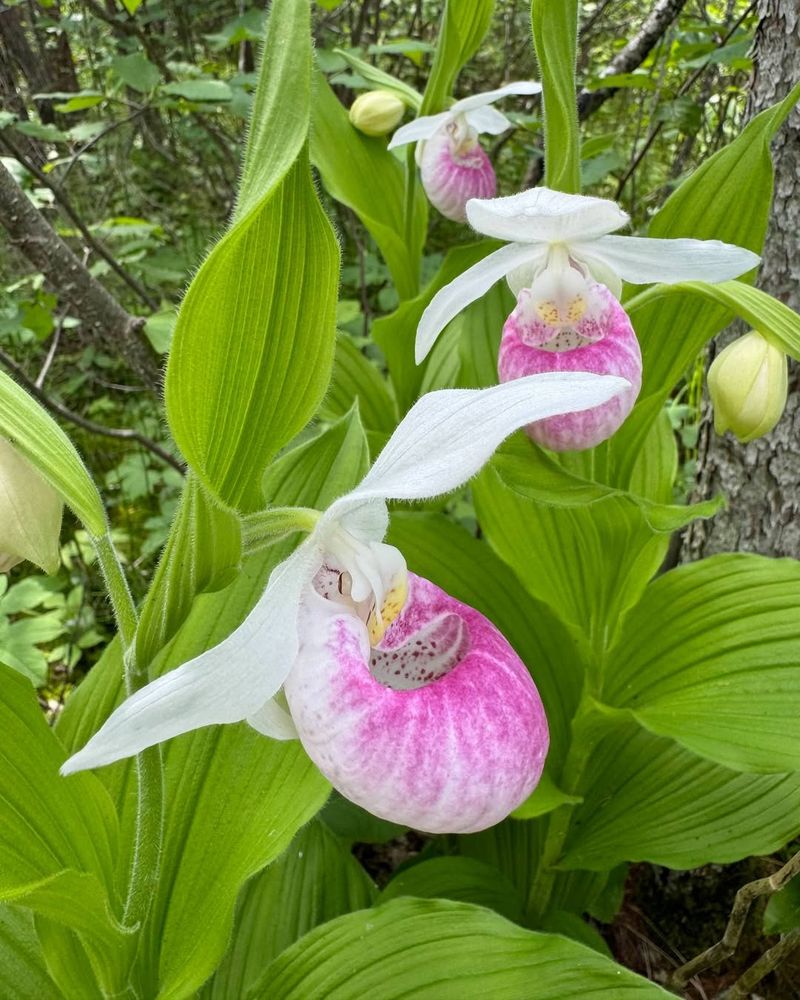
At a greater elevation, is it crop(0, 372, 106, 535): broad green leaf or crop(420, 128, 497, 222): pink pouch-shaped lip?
crop(0, 372, 106, 535): broad green leaf

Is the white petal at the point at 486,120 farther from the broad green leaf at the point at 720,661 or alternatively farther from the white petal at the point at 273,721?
the white petal at the point at 273,721

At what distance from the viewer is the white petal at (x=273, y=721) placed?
84cm

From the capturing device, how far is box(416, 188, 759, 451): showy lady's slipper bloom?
1.15m

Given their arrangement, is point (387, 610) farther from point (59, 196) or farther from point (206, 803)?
point (59, 196)

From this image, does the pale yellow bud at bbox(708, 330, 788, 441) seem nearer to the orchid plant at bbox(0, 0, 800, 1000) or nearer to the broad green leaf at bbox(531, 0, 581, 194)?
the orchid plant at bbox(0, 0, 800, 1000)

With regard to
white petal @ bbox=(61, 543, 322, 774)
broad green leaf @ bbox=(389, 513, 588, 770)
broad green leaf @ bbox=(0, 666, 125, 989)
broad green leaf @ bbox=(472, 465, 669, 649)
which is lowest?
broad green leaf @ bbox=(389, 513, 588, 770)

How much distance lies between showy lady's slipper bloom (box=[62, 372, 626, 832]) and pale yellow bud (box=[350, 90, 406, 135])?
165 centimetres

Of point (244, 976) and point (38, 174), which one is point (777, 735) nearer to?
point (244, 976)

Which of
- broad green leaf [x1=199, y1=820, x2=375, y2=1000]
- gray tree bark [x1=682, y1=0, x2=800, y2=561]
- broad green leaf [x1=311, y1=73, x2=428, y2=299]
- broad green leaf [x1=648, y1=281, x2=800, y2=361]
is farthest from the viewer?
broad green leaf [x1=311, y1=73, x2=428, y2=299]

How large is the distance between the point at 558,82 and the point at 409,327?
2.94ft

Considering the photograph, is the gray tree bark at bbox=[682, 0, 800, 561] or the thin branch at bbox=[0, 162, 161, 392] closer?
the gray tree bark at bbox=[682, 0, 800, 561]

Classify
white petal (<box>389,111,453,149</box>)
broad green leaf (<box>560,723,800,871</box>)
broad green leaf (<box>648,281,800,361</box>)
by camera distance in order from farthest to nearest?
white petal (<box>389,111,453,149</box>), broad green leaf (<box>560,723,800,871</box>), broad green leaf (<box>648,281,800,361</box>)

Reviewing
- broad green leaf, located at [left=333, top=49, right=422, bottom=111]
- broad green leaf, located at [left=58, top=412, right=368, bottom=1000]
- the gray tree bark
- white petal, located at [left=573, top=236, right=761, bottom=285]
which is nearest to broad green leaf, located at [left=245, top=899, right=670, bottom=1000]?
broad green leaf, located at [left=58, top=412, right=368, bottom=1000]

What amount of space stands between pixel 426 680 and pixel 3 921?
0.64 m
